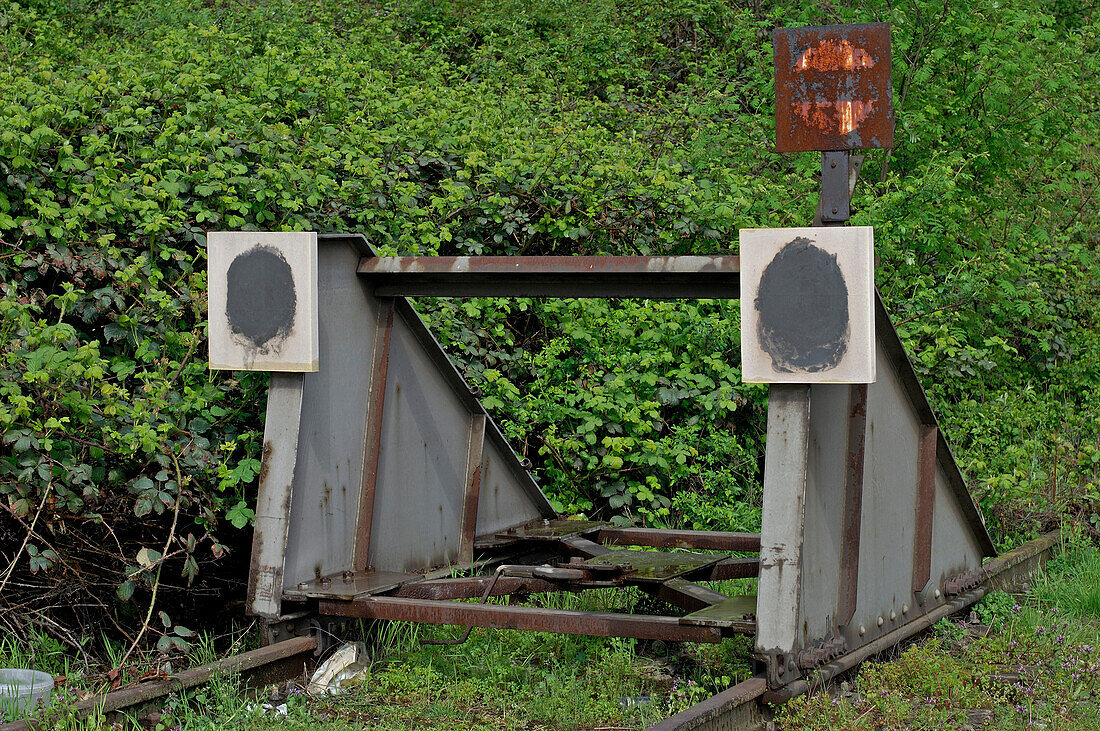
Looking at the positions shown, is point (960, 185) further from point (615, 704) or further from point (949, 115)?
point (615, 704)

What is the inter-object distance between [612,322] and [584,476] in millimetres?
997

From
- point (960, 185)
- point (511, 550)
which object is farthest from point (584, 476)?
point (960, 185)

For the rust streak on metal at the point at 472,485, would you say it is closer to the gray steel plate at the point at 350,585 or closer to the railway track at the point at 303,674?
the gray steel plate at the point at 350,585

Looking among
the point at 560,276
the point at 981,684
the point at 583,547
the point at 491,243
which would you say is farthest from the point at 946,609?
the point at 491,243

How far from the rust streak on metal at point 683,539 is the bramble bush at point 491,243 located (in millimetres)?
942

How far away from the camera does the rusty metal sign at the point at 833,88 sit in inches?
152

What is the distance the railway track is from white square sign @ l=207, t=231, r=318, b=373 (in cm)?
107

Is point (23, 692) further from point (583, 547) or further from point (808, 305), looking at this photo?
point (808, 305)

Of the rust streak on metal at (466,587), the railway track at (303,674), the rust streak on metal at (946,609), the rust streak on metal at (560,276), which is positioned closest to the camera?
the railway track at (303,674)

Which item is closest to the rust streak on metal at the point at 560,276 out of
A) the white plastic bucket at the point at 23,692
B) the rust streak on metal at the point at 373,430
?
the rust streak on metal at the point at 373,430

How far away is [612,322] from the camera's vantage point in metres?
6.99

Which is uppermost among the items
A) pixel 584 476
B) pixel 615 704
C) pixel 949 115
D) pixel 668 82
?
pixel 668 82

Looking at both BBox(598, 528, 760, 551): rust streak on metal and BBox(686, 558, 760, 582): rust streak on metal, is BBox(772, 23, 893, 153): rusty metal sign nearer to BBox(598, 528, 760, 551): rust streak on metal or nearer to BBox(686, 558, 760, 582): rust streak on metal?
BBox(686, 558, 760, 582): rust streak on metal

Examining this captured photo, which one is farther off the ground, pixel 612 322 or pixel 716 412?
pixel 612 322
